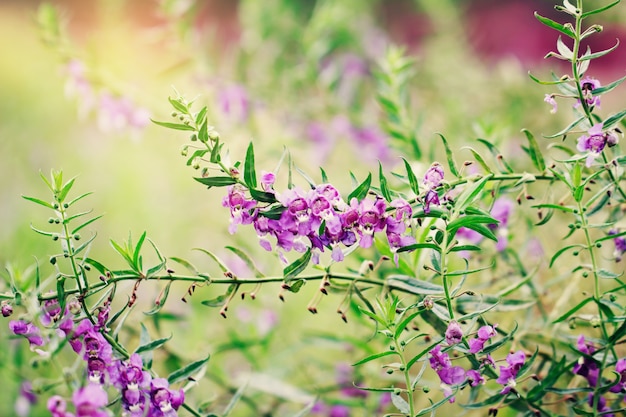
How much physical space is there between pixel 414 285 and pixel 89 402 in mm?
286

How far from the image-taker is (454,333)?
490mm

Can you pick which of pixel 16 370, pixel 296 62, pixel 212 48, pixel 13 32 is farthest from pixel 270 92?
pixel 13 32

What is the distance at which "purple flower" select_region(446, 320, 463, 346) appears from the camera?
1.60 feet

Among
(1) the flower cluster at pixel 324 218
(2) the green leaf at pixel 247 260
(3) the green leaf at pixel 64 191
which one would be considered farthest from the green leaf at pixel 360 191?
(3) the green leaf at pixel 64 191

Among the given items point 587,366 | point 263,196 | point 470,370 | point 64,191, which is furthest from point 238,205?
point 587,366

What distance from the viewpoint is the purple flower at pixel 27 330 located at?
0.50 m

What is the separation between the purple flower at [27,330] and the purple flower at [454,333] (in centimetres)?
33

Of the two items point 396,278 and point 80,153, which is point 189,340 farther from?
point 80,153

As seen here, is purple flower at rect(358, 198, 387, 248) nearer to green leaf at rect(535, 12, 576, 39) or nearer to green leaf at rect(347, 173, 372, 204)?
green leaf at rect(347, 173, 372, 204)

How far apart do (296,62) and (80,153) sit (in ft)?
3.04

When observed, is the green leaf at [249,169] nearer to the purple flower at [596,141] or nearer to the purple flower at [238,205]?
the purple flower at [238,205]

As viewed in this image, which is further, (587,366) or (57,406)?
(587,366)

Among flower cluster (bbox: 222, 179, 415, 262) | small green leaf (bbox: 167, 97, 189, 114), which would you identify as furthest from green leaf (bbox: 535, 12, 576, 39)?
small green leaf (bbox: 167, 97, 189, 114)

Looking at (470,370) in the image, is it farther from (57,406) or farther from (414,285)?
(57,406)
